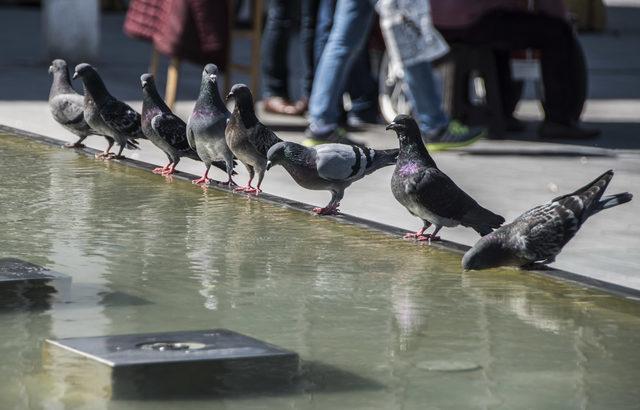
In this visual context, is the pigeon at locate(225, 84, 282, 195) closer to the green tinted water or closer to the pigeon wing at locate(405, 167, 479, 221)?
the green tinted water

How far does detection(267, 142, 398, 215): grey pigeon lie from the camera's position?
265 inches

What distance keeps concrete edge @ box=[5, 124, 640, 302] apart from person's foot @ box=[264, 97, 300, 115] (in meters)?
1.86

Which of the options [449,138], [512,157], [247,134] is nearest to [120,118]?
[247,134]

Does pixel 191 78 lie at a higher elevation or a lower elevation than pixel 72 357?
lower

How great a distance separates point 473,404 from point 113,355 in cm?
92

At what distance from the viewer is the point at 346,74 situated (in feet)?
30.6

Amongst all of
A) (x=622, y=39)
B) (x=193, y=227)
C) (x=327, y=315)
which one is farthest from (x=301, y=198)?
(x=622, y=39)

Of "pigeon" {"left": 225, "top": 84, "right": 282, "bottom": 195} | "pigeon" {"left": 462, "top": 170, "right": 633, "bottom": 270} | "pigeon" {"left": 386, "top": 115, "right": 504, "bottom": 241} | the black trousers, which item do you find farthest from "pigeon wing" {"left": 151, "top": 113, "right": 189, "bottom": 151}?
the black trousers

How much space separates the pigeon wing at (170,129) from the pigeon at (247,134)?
0.52 m

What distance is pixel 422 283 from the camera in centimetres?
571

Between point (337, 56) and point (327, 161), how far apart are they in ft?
8.50

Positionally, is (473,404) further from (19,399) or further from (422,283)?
(422,283)

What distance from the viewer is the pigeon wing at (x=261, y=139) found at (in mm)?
7137

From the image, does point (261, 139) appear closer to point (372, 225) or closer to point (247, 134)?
point (247, 134)
